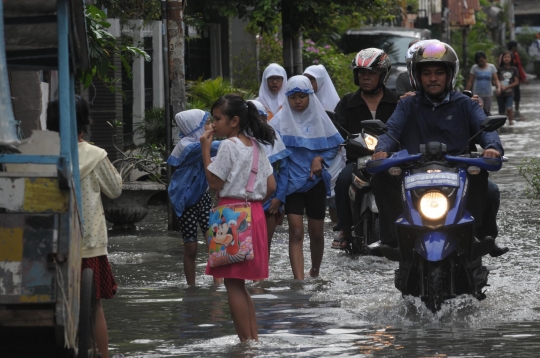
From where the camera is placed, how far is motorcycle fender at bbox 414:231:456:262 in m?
7.39

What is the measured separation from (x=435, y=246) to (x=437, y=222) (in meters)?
0.15

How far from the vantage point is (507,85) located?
28.0 metres

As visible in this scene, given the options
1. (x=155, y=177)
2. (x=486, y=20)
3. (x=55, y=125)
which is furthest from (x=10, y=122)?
(x=486, y=20)

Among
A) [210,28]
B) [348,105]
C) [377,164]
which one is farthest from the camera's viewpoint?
[210,28]

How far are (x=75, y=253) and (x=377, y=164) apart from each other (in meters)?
2.63

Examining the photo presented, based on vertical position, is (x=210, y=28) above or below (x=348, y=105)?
above

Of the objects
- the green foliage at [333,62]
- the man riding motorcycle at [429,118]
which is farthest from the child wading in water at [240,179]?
the green foliage at [333,62]

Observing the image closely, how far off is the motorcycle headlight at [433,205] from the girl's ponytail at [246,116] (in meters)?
1.06

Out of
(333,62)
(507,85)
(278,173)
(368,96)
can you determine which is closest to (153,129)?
(368,96)

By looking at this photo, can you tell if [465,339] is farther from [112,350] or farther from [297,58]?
[297,58]

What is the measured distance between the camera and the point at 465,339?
23.2 ft

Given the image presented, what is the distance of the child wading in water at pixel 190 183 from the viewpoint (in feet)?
30.6

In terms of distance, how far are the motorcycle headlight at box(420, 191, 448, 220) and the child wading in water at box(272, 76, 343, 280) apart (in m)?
2.27

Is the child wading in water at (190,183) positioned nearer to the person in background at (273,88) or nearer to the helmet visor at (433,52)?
the helmet visor at (433,52)
